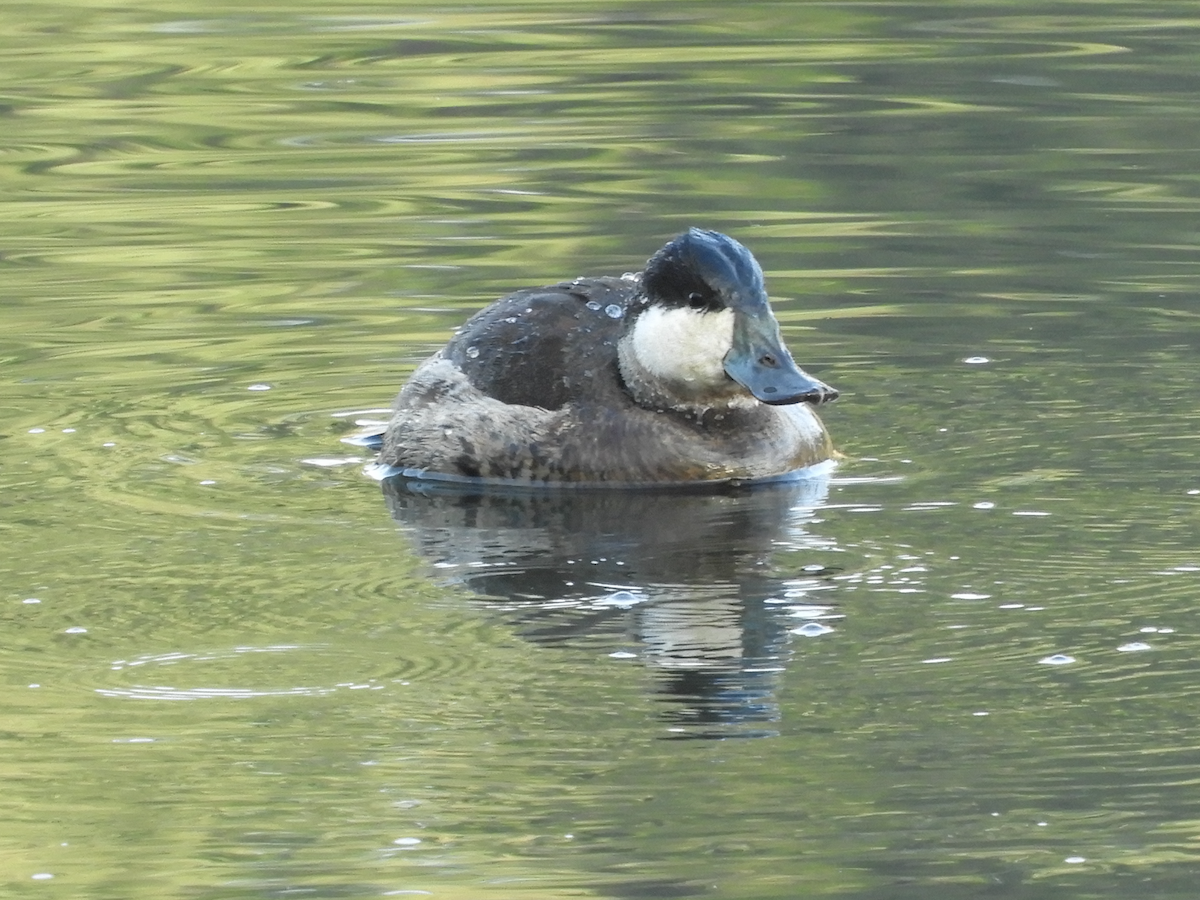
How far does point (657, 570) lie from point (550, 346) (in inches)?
69.4

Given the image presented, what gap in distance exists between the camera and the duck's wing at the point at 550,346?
10031 millimetres

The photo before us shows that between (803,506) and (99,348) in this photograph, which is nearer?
(803,506)

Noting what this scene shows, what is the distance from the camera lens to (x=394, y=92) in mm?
21703

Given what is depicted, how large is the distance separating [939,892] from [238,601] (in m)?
3.25

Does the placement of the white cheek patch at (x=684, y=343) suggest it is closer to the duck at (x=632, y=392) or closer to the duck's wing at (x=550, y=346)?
the duck at (x=632, y=392)

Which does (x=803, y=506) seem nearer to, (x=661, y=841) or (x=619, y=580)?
(x=619, y=580)

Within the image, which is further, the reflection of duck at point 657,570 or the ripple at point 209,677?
the reflection of duck at point 657,570

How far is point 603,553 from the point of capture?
29.2 ft

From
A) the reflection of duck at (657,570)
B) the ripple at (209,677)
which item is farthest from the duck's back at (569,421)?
the ripple at (209,677)

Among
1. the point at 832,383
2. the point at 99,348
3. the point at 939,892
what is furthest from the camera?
the point at 99,348

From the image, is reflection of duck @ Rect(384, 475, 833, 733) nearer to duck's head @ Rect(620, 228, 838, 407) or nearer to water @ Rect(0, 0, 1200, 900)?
water @ Rect(0, 0, 1200, 900)

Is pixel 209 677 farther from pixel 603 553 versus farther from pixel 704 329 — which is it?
pixel 704 329

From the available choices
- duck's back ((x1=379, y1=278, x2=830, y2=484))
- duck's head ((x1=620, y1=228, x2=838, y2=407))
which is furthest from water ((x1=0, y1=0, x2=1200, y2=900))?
duck's head ((x1=620, y1=228, x2=838, y2=407))

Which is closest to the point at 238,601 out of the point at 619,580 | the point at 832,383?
the point at 619,580
